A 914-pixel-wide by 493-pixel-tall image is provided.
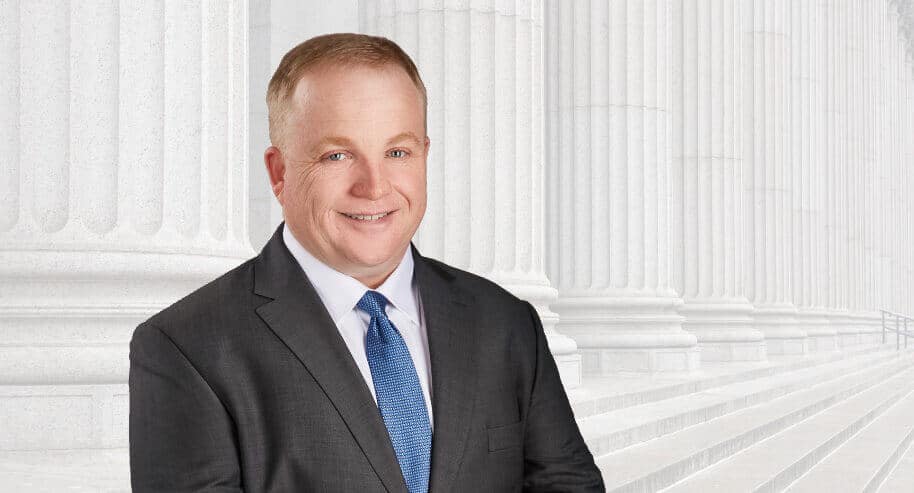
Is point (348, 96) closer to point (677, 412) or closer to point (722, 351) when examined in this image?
point (677, 412)

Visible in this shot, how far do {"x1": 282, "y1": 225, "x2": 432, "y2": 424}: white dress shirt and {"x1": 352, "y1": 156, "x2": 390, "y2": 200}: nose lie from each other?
12.6 inches

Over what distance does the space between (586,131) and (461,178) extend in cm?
873

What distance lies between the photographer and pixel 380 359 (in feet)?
10.9

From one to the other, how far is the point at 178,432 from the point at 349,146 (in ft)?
3.09

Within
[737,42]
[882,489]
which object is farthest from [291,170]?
[737,42]

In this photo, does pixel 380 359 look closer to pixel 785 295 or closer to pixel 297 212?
pixel 297 212

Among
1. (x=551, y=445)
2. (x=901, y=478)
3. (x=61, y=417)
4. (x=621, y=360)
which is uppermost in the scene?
(x=551, y=445)

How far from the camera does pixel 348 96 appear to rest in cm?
314

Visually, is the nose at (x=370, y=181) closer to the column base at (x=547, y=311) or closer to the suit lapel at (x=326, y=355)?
the suit lapel at (x=326, y=355)

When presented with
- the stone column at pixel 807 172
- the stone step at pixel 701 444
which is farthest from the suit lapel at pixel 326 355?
the stone column at pixel 807 172

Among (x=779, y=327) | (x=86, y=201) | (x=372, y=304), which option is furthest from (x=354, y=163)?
(x=779, y=327)

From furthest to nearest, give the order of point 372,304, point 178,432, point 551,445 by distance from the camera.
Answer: point 551,445 → point 372,304 → point 178,432

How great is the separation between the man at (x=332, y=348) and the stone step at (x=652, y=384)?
13505 millimetres

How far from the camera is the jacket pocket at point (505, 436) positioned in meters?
3.40
